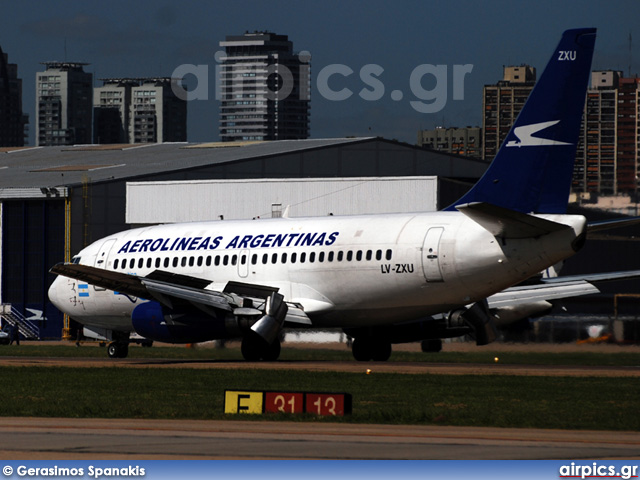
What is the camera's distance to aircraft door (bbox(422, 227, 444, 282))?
1543 inches

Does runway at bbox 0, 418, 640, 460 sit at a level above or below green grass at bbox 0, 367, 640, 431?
above

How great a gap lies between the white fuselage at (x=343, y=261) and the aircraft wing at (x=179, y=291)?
68 centimetres

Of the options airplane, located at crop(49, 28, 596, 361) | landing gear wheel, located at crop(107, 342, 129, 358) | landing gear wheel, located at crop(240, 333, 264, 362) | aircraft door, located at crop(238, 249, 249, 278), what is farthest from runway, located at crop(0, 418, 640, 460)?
landing gear wheel, located at crop(107, 342, 129, 358)

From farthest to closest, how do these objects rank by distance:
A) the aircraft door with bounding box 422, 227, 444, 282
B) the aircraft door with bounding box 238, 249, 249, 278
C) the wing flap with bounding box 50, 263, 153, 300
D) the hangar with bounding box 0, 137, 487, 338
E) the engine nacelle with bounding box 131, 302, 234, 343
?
the hangar with bounding box 0, 137, 487, 338, the aircraft door with bounding box 238, 249, 249, 278, the engine nacelle with bounding box 131, 302, 234, 343, the wing flap with bounding box 50, 263, 153, 300, the aircraft door with bounding box 422, 227, 444, 282

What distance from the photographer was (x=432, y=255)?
39.3 metres

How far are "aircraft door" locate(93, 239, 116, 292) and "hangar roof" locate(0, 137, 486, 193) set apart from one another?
3344 cm

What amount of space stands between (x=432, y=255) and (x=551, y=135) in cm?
502

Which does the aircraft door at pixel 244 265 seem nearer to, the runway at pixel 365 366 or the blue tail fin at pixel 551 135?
the runway at pixel 365 366

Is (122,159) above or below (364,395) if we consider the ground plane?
above

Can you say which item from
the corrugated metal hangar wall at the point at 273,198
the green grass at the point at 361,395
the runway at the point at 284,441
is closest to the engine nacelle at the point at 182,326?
the green grass at the point at 361,395

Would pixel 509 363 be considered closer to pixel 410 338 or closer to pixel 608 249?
pixel 410 338

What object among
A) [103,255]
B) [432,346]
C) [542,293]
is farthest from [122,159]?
[542,293]

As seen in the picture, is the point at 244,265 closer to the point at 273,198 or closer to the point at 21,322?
the point at 273,198

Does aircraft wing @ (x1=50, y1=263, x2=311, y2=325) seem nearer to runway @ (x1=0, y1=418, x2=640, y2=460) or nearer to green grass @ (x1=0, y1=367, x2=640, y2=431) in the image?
green grass @ (x1=0, y1=367, x2=640, y2=431)
